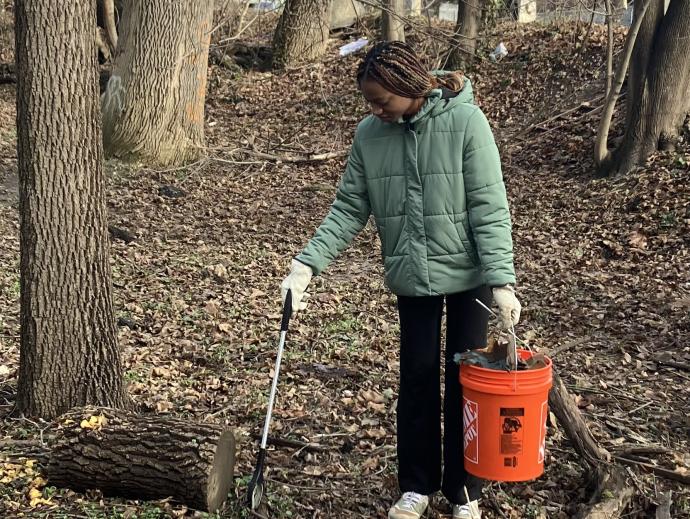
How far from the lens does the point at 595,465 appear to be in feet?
13.1

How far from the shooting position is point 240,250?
29.1ft

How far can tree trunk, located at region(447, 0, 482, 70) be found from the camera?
14.7 metres

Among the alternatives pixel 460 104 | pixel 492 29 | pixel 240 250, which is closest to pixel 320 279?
pixel 240 250

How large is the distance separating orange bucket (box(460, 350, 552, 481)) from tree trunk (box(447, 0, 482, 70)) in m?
12.1

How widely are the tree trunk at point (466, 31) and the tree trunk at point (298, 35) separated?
11.4 ft

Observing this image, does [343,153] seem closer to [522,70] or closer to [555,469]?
[522,70]

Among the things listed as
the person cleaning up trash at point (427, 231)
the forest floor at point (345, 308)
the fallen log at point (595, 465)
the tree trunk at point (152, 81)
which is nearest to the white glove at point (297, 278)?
the person cleaning up trash at point (427, 231)

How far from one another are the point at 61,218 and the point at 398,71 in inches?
81.7

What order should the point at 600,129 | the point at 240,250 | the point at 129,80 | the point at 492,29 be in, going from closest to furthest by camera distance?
the point at 240,250 → the point at 600,129 → the point at 129,80 → the point at 492,29

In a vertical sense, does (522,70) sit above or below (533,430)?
above

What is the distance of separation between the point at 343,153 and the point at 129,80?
3541 mm

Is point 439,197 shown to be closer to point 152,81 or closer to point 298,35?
point 152,81

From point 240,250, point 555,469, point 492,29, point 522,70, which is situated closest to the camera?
point 555,469

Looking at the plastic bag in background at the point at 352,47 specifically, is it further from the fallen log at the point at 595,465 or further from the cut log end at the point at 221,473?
the cut log end at the point at 221,473
